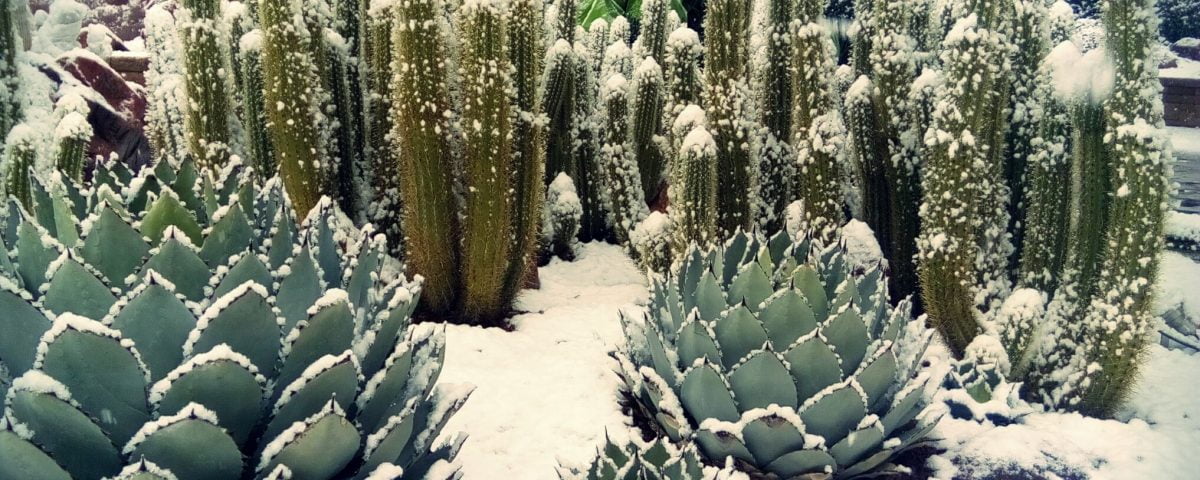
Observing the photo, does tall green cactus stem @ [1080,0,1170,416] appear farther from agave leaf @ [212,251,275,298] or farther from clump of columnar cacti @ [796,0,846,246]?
agave leaf @ [212,251,275,298]

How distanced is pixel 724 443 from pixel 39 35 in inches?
98.5

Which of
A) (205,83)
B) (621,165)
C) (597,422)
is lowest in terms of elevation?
(597,422)

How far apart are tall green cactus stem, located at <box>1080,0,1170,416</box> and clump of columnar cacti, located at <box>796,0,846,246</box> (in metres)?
0.78

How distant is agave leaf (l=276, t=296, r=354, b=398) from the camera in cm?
95

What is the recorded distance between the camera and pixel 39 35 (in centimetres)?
239

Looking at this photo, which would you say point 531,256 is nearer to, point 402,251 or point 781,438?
point 402,251

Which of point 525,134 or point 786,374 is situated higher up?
point 525,134

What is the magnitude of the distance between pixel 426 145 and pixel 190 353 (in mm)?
1553

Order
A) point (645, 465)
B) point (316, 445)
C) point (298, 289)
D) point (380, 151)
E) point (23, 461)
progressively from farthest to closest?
point (380, 151)
point (645, 465)
point (298, 289)
point (316, 445)
point (23, 461)

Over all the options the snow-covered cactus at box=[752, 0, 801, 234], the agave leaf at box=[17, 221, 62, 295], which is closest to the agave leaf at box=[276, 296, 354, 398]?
the agave leaf at box=[17, 221, 62, 295]

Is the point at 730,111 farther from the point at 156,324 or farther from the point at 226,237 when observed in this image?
the point at 156,324

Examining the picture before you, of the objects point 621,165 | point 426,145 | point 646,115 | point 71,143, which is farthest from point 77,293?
point 646,115

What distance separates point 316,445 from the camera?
908mm

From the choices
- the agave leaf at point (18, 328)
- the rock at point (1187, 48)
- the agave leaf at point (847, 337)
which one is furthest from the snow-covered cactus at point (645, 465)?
the rock at point (1187, 48)
